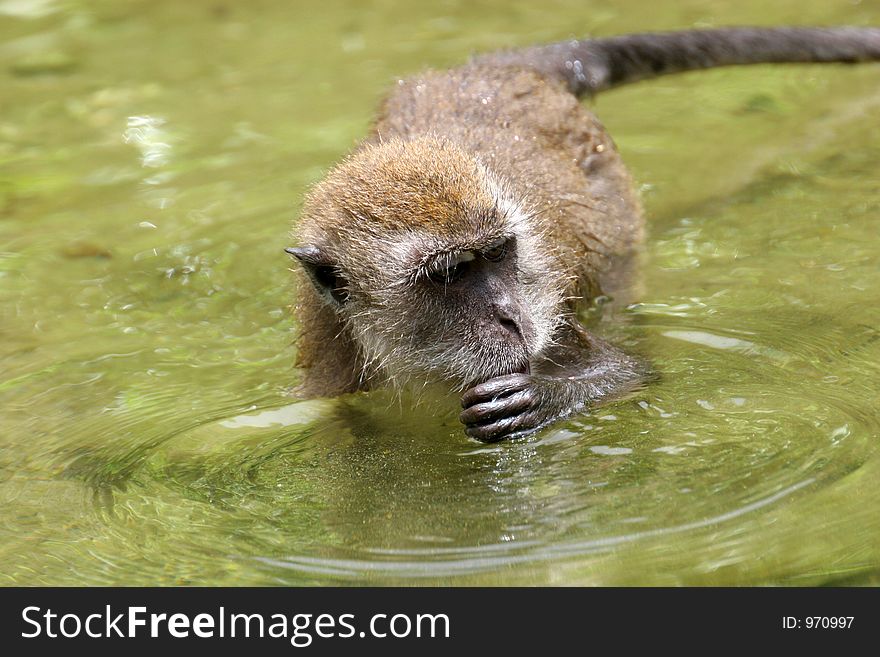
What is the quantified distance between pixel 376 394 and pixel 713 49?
407 cm

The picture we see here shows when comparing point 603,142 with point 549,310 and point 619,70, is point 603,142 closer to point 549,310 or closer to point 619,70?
point 619,70

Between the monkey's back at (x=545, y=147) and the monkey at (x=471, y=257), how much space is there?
0.01 m

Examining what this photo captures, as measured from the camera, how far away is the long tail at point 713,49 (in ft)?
29.7

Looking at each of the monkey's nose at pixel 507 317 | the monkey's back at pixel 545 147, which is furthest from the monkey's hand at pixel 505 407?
the monkey's back at pixel 545 147

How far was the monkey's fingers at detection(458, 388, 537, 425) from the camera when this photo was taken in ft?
19.6

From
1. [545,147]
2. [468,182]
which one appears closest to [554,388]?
[468,182]

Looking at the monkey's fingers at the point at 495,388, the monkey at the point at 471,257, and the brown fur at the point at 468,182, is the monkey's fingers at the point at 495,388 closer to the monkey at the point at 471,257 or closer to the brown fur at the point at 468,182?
the monkey at the point at 471,257

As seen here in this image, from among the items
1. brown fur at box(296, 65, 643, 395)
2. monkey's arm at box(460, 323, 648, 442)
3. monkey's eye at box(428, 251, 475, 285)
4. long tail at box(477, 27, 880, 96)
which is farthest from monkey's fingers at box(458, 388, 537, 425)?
long tail at box(477, 27, 880, 96)

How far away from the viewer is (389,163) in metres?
6.21

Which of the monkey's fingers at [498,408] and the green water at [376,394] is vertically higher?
the monkey's fingers at [498,408]

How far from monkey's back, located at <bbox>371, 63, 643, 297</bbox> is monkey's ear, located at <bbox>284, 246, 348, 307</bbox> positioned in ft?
3.41

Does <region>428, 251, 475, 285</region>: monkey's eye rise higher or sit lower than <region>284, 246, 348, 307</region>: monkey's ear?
higher

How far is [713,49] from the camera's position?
30.1 feet

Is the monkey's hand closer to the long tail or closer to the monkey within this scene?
the monkey
